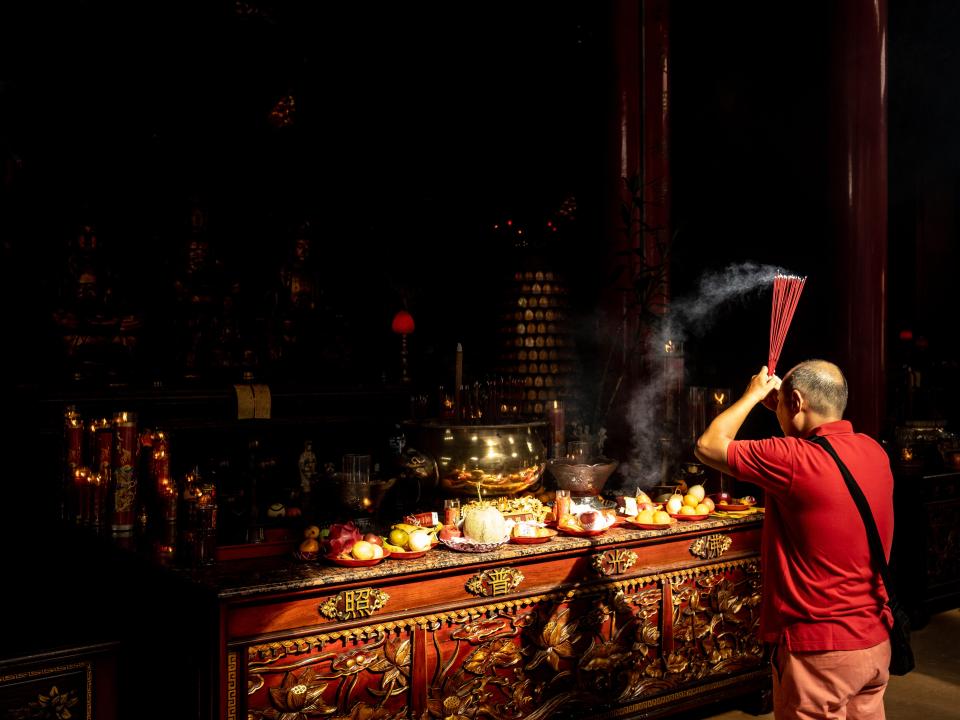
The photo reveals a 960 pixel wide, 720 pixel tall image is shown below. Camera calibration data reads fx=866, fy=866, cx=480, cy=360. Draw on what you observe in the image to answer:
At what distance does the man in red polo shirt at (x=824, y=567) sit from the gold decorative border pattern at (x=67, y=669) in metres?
1.86

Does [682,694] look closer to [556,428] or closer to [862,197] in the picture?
[556,428]

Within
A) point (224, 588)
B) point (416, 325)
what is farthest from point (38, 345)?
point (224, 588)

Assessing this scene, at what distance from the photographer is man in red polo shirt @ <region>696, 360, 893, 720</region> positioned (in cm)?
217

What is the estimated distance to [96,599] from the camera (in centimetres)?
280

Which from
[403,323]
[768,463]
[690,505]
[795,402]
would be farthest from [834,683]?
[403,323]

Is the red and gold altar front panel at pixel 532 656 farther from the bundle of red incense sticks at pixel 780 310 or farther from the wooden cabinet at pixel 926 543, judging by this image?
the wooden cabinet at pixel 926 543

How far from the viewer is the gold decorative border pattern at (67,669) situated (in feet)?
7.58

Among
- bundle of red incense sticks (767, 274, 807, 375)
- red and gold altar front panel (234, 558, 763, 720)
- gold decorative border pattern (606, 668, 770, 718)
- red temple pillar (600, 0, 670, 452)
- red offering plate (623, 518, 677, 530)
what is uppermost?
red temple pillar (600, 0, 670, 452)

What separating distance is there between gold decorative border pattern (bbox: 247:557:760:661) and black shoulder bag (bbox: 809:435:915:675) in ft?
3.29

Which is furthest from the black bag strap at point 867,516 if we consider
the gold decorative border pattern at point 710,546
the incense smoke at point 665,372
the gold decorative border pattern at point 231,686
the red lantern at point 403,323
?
the red lantern at point 403,323

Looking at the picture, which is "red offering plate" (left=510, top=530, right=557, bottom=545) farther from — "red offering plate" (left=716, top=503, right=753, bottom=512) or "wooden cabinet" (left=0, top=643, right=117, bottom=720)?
"wooden cabinet" (left=0, top=643, right=117, bottom=720)

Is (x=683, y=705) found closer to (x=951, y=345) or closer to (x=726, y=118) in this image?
(x=726, y=118)

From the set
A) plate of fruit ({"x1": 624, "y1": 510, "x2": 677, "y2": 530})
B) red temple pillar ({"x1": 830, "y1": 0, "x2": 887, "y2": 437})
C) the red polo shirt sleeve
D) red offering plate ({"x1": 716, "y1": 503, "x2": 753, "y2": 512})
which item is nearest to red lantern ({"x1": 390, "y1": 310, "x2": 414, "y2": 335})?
red temple pillar ({"x1": 830, "y1": 0, "x2": 887, "y2": 437})

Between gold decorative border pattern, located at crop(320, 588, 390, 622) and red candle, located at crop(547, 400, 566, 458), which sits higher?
red candle, located at crop(547, 400, 566, 458)
